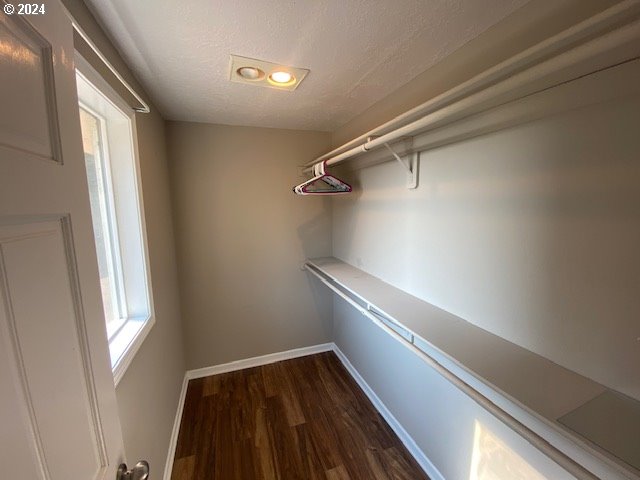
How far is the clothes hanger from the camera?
193cm

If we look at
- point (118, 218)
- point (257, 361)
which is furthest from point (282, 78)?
point (257, 361)

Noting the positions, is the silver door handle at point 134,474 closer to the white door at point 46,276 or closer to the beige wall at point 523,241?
the white door at point 46,276

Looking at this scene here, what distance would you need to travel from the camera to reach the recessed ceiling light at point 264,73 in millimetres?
1305

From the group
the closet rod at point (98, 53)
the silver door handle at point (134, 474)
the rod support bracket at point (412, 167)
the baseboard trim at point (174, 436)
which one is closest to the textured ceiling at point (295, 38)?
the closet rod at point (98, 53)

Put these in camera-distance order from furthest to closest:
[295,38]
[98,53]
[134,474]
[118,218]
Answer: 1. [118,218]
2. [295,38]
3. [98,53]
4. [134,474]

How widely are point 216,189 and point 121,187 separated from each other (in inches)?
37.9

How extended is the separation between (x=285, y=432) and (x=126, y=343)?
1.28 meters

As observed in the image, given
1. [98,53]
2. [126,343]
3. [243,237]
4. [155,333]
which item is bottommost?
[155,333]

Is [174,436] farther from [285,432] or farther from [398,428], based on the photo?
[398,428]

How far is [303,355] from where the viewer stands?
2775mm

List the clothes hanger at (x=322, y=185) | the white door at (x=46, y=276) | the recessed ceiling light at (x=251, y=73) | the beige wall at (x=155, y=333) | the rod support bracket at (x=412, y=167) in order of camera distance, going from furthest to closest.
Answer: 1. the clothes hanger at (x=322, y=185)
2. the rod support bracket at (x=412, y=167)
3. the recessed ceiling light at (x=251, y=73)
4. the beige wall at (x=155, y=333)
5. the white door at (x=46, y=276)

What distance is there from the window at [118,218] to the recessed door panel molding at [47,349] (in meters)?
0.68

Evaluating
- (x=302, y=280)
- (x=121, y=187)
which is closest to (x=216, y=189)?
(x=121, y=187)

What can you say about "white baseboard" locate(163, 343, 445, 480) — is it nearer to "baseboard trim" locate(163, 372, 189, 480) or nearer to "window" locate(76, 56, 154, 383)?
"baseboard trim" locate(163, 372, 189, 480)
